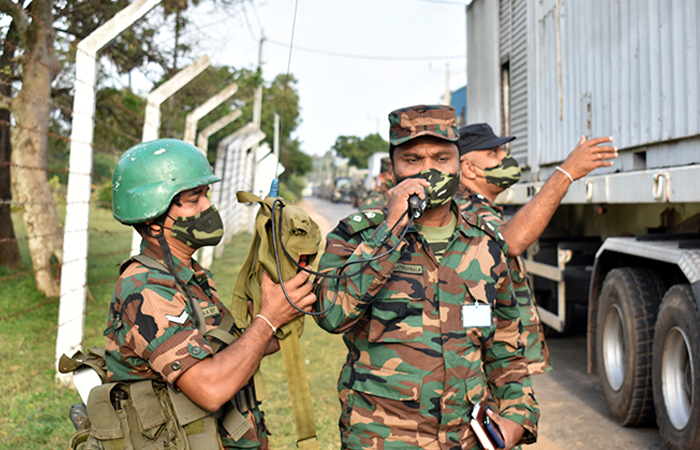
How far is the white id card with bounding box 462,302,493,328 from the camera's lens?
2139 millimetres

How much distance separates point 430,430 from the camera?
2.08 m

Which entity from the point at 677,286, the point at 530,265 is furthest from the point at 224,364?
the point at 530,265

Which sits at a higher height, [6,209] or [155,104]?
[155,104]

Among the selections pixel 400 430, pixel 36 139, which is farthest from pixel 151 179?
pixel 36 139

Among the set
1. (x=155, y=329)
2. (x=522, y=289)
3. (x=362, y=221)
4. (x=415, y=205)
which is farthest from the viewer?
(x=522, y=289)

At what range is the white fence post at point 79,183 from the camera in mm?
4590

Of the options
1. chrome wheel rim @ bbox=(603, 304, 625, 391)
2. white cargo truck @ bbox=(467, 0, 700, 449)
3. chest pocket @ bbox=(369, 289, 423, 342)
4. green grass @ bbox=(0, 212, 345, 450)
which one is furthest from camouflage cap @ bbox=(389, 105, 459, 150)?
chrome wheel rim @ bbox=(603, 304, 625, 391)

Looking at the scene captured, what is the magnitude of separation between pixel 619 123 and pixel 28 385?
4.71 meters

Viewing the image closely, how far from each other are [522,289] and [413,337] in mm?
1218

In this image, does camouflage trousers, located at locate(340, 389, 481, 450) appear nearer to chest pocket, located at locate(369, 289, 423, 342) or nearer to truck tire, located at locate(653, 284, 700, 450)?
chest pocket, located at locate(369, 289, 423, 342)

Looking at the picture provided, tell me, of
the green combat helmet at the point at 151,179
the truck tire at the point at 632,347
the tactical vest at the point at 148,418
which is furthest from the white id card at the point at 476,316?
the truck tire at the point at 632,347

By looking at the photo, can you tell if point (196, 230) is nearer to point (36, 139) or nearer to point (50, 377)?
point (50, 377)

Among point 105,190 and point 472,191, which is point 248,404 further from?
point 105,190

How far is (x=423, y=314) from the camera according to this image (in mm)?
2143
